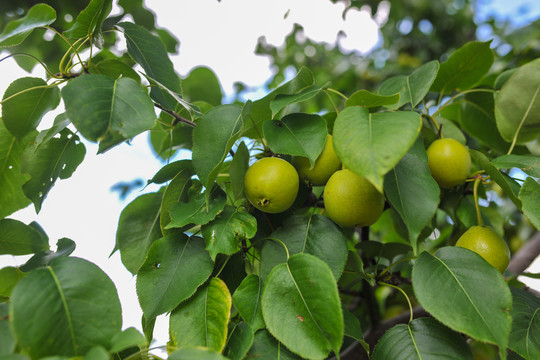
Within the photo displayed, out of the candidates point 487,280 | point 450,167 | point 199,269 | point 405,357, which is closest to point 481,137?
point 450,167

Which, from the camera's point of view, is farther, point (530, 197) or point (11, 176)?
point (11, 176)

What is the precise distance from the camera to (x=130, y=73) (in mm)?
834

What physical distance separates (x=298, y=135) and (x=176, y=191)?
244mm

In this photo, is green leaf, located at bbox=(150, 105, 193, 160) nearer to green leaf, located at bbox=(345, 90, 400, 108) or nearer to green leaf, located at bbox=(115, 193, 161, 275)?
green leaf, located at bbox=(115, 193, 161, 275)

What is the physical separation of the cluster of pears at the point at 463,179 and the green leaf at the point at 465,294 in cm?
9

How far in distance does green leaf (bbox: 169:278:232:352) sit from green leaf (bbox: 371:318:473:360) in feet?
0.76

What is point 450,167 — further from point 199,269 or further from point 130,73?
point 130,73

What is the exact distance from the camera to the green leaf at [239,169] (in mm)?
656

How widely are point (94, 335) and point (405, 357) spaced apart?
0.41m

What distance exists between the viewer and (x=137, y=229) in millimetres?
763

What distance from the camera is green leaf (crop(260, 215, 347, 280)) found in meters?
0.63

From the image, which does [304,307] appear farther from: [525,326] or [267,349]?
[525,326]

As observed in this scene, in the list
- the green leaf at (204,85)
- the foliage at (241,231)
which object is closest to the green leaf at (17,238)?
the foliage at (241,231)

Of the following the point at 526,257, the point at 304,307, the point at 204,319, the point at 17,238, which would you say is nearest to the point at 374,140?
the point at 304,307
